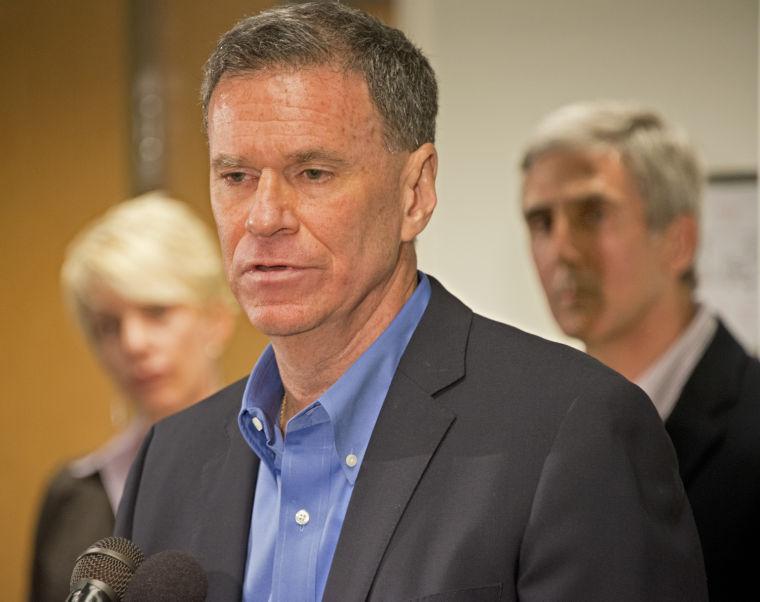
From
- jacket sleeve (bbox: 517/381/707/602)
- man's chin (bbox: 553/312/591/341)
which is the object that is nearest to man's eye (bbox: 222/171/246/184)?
jacket sleeve (bbox: 517/381/707/602)

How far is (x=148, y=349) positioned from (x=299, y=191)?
1641 millimetres

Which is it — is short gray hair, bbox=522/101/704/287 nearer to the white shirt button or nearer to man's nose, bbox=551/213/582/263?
man's nose, bbox=551/213/582/263

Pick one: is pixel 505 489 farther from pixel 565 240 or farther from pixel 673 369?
pixel 565 240

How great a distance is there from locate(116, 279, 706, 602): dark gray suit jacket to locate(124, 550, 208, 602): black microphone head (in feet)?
0.53

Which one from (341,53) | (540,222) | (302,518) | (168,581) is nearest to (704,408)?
(540,222)

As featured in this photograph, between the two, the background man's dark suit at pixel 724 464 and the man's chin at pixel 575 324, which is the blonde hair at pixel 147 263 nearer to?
the man's chin at pixel 575 324

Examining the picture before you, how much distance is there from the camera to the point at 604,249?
239cm

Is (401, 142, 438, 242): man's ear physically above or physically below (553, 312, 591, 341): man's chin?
above

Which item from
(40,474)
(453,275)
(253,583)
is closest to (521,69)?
(453,275)

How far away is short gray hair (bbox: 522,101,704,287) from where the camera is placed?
237 centimetres

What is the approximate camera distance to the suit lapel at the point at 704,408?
2053mm

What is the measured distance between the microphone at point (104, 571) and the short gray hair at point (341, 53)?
0.63 m

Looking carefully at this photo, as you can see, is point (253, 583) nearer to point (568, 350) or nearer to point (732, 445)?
point (568, 350)

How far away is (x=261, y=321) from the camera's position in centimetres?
146
